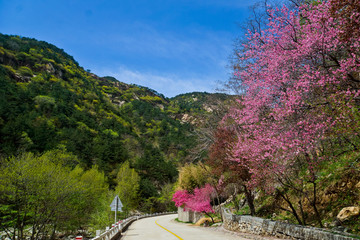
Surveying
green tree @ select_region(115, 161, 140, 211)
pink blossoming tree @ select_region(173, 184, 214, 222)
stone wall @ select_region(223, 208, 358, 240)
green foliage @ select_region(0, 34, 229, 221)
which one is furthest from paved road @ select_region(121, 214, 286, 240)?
green tree @ select_region(115, 161, 140, 211)

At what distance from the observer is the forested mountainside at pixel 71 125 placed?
50375 mm

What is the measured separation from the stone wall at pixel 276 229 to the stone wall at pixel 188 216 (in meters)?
12.8

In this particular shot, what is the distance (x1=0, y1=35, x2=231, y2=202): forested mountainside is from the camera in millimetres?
50375

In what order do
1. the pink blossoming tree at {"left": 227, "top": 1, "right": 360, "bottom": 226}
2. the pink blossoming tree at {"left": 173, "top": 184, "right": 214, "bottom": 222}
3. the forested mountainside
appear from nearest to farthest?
the pink blossoming tree at {"left": 227, "top": 1, "right": 360, "bottom": 226} → the pink blossoming tree at {"left": 173, "top": 184, "right": 214, "bottom": 222} → the forested mountainside

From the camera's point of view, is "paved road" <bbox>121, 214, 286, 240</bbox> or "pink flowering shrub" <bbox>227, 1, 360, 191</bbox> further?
"paved road" <bbox>121, 214, 286, 240</bbox>

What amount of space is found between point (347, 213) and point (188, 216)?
25.5 meters

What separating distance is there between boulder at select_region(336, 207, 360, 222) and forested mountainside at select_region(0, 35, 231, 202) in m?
12.9

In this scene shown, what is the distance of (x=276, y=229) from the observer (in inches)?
423

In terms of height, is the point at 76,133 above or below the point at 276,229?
above

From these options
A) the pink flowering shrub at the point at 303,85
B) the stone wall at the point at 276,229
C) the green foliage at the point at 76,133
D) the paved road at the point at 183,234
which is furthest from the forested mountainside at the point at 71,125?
the pink flowering shrub at the point at 303,85

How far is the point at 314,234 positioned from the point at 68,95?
99.1 metres

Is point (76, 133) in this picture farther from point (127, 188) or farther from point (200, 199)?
point (200, 199)

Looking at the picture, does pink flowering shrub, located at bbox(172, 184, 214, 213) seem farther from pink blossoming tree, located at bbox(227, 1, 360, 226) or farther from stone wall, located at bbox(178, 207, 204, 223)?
pink blossoming tree, located at bbox(227, 1, 360, 226)

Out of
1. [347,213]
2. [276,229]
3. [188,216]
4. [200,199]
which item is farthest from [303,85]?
[188,216]
